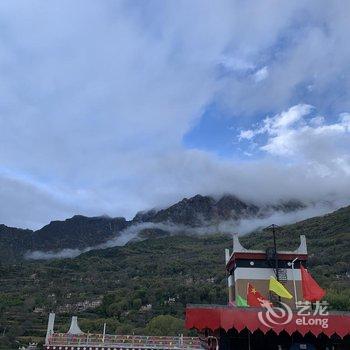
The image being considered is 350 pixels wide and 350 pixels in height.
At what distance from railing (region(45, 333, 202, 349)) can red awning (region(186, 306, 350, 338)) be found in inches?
468

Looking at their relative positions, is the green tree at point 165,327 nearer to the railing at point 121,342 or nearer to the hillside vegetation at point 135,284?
the hillside vegetation at point 135,284

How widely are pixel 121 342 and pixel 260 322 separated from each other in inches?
623

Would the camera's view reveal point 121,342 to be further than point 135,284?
No

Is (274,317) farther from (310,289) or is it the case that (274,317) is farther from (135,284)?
(135,284)

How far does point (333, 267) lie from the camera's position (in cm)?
9919

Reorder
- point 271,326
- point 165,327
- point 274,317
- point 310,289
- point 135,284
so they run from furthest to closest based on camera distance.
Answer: point 135,284, point 165,327, point 310,289, point 274,317, point 271,326

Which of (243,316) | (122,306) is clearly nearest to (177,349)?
(243,316)

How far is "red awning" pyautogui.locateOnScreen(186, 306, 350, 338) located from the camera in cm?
1558

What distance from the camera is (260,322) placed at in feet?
51.4

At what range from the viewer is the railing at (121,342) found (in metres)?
27.4

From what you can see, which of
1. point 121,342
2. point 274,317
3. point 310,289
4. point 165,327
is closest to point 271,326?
point 274,317

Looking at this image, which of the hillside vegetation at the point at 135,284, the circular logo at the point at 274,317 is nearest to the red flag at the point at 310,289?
the circular logo at the point at 274,317

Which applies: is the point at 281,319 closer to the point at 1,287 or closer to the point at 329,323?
the point at 329,323

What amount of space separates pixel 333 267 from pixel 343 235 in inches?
1798
